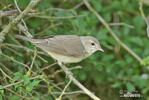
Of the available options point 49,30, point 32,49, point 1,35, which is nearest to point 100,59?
point 49,30

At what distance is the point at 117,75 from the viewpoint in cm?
506

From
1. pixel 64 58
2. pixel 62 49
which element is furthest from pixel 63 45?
pixel 64 58

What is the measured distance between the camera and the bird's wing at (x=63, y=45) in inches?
145

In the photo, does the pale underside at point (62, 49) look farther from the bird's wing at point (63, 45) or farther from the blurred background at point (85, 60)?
the blurred background at point (85, 60)

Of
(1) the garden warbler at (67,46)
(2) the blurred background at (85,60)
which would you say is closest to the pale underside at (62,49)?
(1) the garden warbler at (67,46)

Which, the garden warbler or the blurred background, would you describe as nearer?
the blurred background

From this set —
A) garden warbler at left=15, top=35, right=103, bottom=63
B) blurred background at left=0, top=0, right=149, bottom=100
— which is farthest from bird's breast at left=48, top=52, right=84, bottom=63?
blurred background at left=0, top=0, right=149, bottom=100

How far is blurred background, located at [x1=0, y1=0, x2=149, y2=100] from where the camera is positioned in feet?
11.7

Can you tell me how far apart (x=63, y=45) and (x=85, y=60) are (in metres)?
0.86

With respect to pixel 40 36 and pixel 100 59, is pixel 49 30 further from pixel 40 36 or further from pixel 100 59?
pixel 100 59

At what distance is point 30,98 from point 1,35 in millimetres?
887

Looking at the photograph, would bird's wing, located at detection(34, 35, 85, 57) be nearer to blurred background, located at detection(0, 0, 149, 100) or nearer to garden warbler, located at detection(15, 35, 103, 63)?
garden warbler, located at detection(15, 35, 103, 63)

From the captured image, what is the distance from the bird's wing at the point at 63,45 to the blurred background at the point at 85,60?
117mm

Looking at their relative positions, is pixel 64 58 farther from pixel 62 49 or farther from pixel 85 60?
pixel 85 60
